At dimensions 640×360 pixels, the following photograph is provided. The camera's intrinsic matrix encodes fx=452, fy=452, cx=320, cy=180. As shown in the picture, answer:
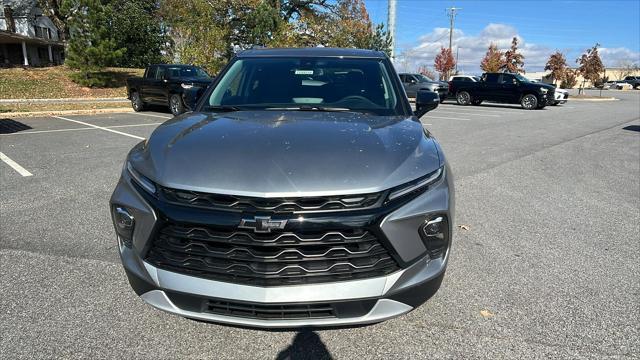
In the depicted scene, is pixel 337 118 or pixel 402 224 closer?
pixel 402 224

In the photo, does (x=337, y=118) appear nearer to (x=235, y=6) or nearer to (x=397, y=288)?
(x=397, y=288)

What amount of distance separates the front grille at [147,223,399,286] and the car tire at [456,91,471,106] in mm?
24393

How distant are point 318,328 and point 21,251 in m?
2.95

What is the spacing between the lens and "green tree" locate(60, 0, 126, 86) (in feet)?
68.4

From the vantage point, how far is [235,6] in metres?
25.2

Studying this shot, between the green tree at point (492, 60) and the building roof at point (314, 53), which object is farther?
the green tree at point (492, 60)

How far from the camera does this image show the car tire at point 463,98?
81.3 feet

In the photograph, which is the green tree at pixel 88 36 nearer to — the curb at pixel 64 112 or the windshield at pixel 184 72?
the curb at pixel 64 112

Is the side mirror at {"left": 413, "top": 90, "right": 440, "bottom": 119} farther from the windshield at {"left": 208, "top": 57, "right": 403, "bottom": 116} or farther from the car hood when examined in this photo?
the car hood

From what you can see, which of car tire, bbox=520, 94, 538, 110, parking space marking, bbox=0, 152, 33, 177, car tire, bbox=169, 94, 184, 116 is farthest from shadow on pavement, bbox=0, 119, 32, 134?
car tire, bbox=520, 94, 538, 110

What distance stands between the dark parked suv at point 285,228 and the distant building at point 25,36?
3901 cm

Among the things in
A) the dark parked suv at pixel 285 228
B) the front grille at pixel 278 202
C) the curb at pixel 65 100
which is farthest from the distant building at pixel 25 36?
the front grille at pixel 278 202

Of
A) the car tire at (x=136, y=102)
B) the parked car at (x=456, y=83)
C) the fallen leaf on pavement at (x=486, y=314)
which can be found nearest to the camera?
the fallen leaf on pavement at (x=486, y=314)

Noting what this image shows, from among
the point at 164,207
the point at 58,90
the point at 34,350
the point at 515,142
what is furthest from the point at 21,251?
the point at 58,90
